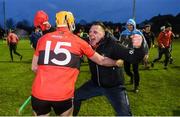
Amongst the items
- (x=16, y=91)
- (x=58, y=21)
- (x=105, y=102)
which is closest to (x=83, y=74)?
(x=16, y=91)

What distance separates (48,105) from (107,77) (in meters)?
1.88

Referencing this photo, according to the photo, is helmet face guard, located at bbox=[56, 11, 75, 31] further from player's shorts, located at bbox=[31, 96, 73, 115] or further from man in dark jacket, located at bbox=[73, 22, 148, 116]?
man in dark jacket, located at bbox=[73, 22, 148, 116]

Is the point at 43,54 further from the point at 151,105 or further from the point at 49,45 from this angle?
the point at 151,105

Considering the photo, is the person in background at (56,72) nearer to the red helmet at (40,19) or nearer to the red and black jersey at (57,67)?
the red and black jersey at (57,67)

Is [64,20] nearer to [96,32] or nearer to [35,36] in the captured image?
[96,32]

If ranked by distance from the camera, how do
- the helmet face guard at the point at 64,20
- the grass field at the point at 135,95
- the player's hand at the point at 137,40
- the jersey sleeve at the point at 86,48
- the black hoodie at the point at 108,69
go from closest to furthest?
the jersey sleeve at the point at 86,48, the helmet face guard at the point at 64,20, the player's hand at the point at 137,40, the black hoodie at the point at 108,69, the grass field at the point at 135,95

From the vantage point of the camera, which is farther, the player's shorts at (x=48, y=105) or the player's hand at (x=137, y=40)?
the player's hand at (x=137, y=40)

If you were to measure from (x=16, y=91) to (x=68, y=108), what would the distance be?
7.75 metres

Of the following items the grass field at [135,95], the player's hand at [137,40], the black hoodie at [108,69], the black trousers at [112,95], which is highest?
→ the player's hand at [137,40]

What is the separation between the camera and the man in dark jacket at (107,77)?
736cm

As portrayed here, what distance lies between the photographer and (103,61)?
6.64 metres

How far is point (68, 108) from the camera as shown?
19.7ft

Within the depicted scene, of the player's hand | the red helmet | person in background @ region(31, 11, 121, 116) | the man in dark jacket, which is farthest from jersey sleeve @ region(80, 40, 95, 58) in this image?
the red helmet

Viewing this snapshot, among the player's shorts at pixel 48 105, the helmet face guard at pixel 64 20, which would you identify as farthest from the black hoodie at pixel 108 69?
the player's shorts at pixel 48 105
